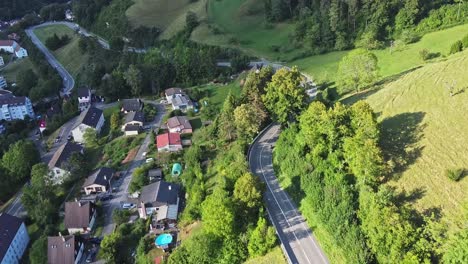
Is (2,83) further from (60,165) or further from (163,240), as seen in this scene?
(163,240)

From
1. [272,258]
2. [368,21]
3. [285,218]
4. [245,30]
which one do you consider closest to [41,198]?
[285,218]

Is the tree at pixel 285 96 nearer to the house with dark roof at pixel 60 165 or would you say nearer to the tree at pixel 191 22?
the house with dark roof at pixel 60 165

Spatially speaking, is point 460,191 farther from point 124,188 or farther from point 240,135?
point 124,188

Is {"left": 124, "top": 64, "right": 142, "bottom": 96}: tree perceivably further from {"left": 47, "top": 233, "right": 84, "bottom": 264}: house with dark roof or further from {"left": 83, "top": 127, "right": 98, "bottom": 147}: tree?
{"left": 47, "top": 233, "right": 84, "bottom": 264}: house with dark roof

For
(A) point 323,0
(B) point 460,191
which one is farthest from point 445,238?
(A) point 323,0

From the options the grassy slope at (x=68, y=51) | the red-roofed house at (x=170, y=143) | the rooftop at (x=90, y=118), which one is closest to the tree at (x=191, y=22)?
the grassy slope at (x=68, y=51)

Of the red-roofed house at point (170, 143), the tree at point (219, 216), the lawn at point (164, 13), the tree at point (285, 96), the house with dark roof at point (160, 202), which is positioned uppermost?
the lawn at point (164, 13)
